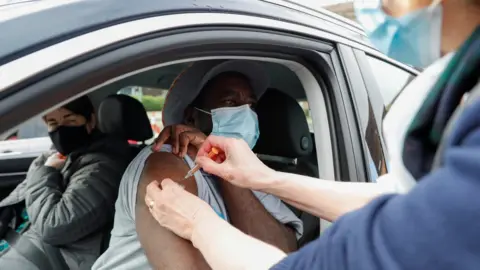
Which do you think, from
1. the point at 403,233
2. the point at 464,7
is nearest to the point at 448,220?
the point at 403,233

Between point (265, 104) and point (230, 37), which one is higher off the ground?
point (230, 37)

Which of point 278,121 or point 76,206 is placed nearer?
point 76,206

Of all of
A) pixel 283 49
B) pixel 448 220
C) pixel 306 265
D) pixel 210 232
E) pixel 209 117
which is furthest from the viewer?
pixel 209 117

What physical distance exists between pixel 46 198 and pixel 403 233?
189 centimetres

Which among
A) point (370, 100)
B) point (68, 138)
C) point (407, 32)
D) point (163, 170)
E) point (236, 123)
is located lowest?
point (68, 138)

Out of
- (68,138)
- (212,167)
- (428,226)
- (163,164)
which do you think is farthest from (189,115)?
(428,226)

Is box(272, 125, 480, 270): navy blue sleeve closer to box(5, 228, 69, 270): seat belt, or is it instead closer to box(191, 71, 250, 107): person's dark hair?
box(191, 71, 250, 107): person's dark hair

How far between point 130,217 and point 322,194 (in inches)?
25.4

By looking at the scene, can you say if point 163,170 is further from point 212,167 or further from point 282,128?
point 282,128

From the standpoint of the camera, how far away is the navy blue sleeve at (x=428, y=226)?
597 millimetres

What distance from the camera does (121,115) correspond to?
2.85 meters

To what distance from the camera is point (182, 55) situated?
1.38 meters

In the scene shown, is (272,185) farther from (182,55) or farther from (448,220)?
(448,220)

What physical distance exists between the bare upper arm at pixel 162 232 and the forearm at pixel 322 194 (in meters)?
0.32
